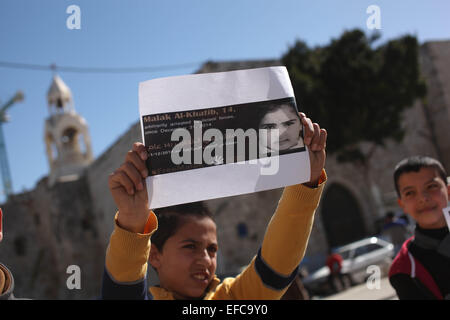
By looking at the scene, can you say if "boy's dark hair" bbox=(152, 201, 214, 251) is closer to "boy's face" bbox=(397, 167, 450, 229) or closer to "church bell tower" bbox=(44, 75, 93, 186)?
"boy's face" bbox=(397, 167, 450, 229)

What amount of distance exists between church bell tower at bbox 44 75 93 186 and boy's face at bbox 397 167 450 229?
20.4 m

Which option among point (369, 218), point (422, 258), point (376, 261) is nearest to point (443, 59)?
point (369, 218)

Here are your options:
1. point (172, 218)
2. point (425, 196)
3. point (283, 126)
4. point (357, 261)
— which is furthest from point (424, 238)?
point (357, 261)

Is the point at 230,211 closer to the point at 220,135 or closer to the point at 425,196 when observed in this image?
the point at 425,196

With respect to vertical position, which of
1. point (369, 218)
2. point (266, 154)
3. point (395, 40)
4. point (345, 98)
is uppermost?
point (395, 40)

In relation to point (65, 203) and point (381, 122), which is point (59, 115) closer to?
point (65, 203)

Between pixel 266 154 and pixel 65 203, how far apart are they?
771 inches

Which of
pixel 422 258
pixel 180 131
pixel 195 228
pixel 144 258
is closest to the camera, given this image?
pixel 180 131

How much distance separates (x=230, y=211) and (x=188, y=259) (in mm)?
15062

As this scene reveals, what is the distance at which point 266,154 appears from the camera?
4.57 ft

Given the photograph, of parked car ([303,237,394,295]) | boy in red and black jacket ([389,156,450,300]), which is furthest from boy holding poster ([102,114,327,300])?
parked car ([303,237,394,295])

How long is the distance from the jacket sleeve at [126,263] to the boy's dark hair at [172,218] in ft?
0.90

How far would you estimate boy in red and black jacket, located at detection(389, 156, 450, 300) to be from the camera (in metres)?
1.88

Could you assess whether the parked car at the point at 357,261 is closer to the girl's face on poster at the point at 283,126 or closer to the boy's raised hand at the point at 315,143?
the boy's raised hand at the point at 315,143
